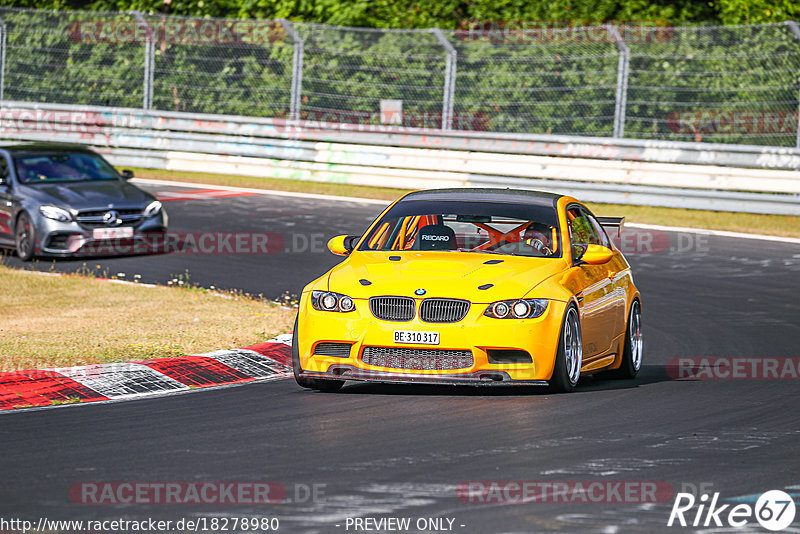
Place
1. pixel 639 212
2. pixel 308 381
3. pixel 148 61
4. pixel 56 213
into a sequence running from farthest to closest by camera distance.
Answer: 1. pixel 148 61
2. pixel 639 212
3. pixel 56 213
4. pixel 308 381

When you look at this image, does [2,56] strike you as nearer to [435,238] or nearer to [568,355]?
[435,238]

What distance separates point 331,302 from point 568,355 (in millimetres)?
1668

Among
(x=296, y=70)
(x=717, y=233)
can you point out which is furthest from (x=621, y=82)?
(x=296, y=70)

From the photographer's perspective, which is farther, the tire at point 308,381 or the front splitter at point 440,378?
the tire at point 308,381

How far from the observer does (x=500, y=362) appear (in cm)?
949

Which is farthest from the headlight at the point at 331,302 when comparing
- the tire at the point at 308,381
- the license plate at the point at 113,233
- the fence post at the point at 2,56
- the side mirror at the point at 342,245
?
the fence post at the point at 2,56

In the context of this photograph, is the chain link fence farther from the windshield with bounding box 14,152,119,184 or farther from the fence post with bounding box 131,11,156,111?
the windshield with bounding box 14,152,119,184

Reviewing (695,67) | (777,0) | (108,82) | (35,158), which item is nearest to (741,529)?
(35,158)

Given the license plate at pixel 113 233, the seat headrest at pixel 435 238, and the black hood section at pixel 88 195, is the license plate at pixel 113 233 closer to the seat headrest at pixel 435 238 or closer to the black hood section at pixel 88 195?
the black hood section at pixel 88 195

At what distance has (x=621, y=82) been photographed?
23578mm

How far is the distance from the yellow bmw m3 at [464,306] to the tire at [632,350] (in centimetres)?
7

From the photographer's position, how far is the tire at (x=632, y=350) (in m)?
11.1

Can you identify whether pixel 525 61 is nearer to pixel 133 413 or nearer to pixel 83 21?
pixel 83 21

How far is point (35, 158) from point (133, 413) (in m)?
10.9
